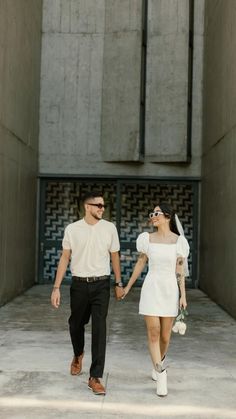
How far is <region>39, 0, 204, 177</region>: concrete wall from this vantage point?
42.3ft

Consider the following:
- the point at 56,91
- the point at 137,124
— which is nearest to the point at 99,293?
the point at 137,124

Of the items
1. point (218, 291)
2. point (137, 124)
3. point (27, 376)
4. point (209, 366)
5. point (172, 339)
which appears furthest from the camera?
point (137, 124)

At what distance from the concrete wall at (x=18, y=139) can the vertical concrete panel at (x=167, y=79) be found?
2679 millimetres

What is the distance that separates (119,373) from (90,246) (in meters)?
1.35

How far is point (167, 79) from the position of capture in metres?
13.0

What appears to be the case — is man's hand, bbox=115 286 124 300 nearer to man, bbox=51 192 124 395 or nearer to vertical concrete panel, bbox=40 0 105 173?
man, bbox=51 192 124 395

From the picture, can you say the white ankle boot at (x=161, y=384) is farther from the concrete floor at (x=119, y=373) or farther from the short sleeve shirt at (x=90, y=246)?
the short sleeve shirt at (x=90, y=246)

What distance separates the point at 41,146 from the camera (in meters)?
13.4

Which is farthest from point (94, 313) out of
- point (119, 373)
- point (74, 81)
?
point (74, 81)

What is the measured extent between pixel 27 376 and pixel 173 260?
1.76m

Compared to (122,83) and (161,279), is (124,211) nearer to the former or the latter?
(122,83)

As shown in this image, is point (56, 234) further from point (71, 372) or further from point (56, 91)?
point (71, 372)

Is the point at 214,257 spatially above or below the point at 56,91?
below

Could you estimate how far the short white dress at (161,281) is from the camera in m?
4.73
